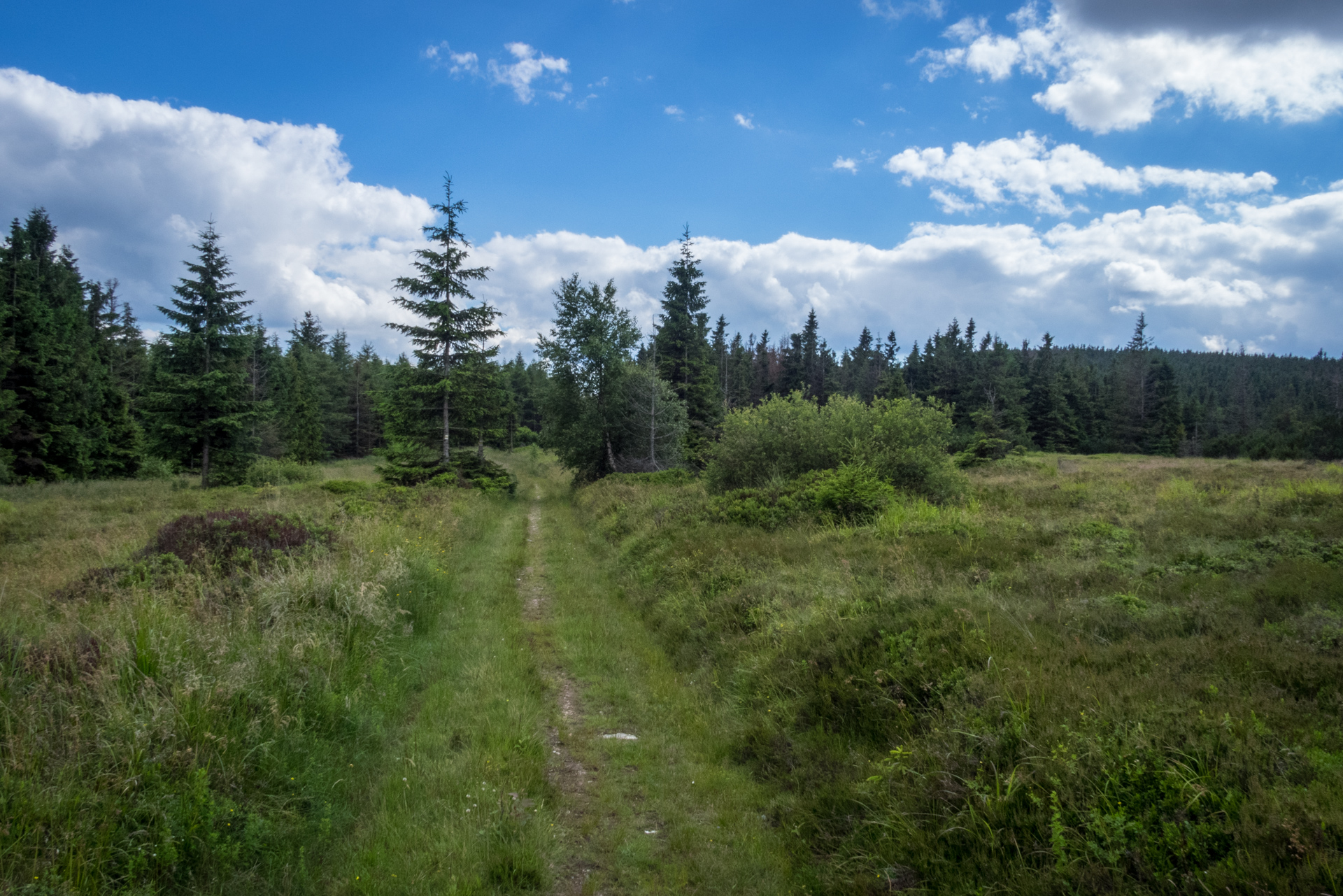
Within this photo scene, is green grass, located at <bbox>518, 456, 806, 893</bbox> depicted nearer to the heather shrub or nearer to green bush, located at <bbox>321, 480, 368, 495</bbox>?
the heather shrub

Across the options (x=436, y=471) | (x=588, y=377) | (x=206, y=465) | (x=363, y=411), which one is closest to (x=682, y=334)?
(x=588, y=377)

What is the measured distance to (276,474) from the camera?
3231cm

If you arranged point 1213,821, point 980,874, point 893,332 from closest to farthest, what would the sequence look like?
point 1213,821
point 980,874
point 893,332

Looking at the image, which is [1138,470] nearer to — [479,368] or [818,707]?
[818,707]

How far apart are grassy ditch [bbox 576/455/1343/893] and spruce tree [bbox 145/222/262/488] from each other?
99.7 ft

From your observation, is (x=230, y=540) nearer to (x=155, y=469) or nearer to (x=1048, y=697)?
(x=1048, y=697)

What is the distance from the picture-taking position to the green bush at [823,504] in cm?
1404

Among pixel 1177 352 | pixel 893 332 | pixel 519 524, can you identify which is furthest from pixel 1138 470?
pixel 1177 352

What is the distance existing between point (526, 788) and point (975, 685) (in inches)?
157

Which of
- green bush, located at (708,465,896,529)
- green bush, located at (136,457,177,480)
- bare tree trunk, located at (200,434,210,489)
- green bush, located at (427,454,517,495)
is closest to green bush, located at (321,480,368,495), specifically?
green bush, located at (427,454,517,495)

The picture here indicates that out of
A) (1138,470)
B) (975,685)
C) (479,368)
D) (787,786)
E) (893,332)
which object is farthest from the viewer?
(893,332)

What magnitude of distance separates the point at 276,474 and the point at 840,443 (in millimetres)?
30623

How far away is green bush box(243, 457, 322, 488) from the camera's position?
31391 millimetres

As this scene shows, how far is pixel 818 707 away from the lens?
609 centimetres
